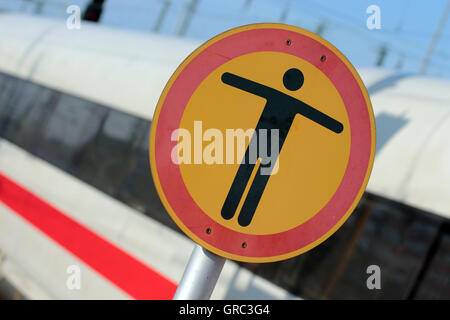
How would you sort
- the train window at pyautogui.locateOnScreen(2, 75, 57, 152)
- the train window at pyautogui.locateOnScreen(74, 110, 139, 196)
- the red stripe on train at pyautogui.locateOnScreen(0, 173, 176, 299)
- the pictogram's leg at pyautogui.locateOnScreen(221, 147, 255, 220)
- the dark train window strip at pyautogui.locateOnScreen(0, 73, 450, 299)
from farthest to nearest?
the train window at pyautogui.locateOnScreen(2, 75, 57, 152) → the train window at pyautogui.locateOnScreen(74, 110, 139, 196) → the red stripe on train at pyautogui.locateOnScreen(0, 173, 176, 299) → the dark train window strip at pyautogui.locateOnScreen(0, 73, 450, 299) → the pictogram's leg at pyautogui.locateOnScreen(221, 147, 255, 220)

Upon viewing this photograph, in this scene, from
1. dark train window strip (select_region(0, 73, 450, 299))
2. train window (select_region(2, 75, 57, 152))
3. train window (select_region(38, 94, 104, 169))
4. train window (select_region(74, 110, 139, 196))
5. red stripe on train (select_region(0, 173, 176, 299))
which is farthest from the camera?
train window (select_region(2, 75, 57, 152))

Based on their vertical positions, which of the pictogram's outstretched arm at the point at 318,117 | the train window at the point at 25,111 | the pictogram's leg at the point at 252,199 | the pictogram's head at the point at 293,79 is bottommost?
the train window at the point at 25,111

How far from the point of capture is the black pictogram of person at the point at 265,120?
1.28 meters

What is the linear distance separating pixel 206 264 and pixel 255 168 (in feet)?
0.92

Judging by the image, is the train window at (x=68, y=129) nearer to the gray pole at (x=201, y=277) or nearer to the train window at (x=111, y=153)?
the train window at (x=111, y=153)

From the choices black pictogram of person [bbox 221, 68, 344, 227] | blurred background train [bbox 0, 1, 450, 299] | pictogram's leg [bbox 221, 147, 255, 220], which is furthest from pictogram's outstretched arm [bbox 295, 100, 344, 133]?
blurred background train [bbox 0, 1, 450, 299]

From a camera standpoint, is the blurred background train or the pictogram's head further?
the blurred background train

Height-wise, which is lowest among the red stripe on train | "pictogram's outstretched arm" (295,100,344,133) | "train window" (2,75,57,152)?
the red stripe on train

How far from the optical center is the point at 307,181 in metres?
1.31

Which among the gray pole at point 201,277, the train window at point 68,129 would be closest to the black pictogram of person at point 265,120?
the gray pole at point 201,277

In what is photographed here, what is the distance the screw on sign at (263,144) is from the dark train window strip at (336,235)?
1.58 metres

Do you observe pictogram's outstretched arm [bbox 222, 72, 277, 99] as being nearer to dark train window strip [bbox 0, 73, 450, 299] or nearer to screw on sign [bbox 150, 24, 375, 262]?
screw on sign [bbox 150, 24, 375, 262]

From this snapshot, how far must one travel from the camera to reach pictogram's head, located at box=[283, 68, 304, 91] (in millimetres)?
1324
